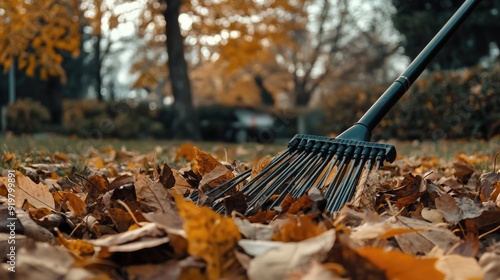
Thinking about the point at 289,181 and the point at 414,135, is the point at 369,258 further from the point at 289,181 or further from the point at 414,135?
the point at 414,135

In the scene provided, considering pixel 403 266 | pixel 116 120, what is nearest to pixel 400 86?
pixel 403 266

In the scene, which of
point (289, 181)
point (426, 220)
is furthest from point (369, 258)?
point (289, 181)

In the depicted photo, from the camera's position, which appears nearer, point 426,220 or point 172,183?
point 426,220

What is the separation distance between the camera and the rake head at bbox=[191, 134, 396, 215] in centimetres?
150

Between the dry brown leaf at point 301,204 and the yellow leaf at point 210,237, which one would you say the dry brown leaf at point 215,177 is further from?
the yellow leaf at point 210,237

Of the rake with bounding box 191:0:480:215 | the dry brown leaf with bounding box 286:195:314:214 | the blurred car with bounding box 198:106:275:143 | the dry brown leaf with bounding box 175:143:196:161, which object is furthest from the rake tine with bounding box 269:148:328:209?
the blurred car with bounding box 198:106:275:143

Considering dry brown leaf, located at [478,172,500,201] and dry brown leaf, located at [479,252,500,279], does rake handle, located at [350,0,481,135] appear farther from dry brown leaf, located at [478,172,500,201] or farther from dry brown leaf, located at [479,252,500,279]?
dry brown leaf, located at [479,252,500,279]

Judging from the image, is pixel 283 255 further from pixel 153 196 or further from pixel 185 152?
pixel 185 152

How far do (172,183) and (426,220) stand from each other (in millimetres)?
781

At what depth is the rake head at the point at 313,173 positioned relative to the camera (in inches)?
59.2

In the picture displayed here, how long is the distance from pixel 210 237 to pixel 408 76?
141 cm

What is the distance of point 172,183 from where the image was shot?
1.75 meters

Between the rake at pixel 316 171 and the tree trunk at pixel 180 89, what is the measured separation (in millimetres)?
9833

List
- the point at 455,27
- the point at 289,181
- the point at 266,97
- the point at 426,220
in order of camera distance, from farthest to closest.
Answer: the point at 266,97
the point at 455,27
the point at 289,181
the point at 426,220
